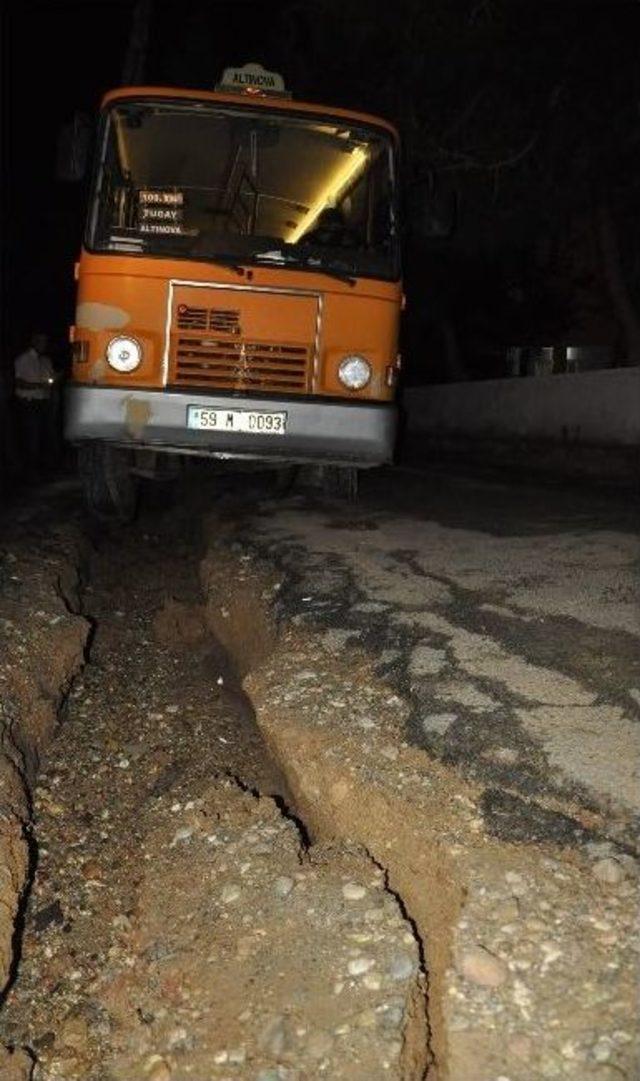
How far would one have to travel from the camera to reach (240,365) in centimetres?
516

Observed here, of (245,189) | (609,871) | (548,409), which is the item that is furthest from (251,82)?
(548,409)

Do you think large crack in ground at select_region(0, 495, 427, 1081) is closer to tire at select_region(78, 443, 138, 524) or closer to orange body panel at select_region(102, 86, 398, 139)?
tire at select_region(78, 443, 138, 524)

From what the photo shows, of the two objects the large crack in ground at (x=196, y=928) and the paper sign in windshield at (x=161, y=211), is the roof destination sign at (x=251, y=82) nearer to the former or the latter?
the paper sign in windshield at (x=161, y=211)

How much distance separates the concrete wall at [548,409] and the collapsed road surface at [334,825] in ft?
17.2

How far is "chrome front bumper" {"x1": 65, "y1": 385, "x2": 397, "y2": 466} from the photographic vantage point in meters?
5.03

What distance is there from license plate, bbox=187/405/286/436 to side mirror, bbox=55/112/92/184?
1.53m

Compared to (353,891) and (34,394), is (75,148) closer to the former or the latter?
(353,891)

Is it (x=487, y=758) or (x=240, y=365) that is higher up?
(x=240, y=365)

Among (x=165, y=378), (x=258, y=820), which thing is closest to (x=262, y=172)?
(x=165, y=378)

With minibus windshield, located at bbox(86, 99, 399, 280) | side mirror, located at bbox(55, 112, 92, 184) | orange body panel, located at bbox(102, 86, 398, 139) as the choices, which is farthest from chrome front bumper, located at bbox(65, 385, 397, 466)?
orange body panel, located at bbox(102, 86, 398, 139)

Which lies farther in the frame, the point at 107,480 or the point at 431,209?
the point at 107,480

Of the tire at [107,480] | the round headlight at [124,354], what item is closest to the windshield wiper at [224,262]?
the round headlight at [124,354]

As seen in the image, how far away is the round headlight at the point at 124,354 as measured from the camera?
198 inches

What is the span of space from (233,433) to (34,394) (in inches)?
218
